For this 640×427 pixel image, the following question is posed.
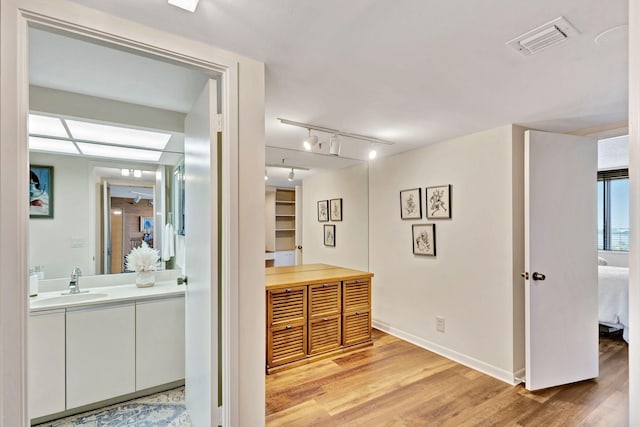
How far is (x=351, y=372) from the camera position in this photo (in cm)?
275

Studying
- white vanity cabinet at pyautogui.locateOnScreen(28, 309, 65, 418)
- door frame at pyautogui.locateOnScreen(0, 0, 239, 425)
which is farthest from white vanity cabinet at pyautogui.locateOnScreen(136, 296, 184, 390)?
door frame at pyautogui.locateOnScreen(0, 0, 239, 425)

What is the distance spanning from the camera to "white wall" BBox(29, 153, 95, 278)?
2.25 metres

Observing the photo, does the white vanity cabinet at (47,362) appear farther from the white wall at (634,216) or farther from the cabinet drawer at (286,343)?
the white wall at (634,216)

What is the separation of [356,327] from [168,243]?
81.6 inches

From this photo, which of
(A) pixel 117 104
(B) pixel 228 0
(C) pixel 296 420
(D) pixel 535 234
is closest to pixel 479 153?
(D) pixel 535 234

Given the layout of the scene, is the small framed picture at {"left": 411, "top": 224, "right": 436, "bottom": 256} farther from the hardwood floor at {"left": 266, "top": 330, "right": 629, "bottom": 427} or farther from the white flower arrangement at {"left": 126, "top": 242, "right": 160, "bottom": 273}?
the white flower arrangement at {"left": 126, "top": 242, "right": 160, "bottom": 273}

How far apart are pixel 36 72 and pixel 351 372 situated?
10.2 feet

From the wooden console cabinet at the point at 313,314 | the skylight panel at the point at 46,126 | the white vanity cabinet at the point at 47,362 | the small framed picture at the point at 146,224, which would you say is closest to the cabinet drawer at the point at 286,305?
the wooden console cabinet at the point at 313,314

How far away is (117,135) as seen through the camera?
7.97 ft

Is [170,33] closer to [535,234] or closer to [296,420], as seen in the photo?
[296,420]

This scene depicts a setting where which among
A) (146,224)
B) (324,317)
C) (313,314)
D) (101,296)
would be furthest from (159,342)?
(324,317)

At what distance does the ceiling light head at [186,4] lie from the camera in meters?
1.17

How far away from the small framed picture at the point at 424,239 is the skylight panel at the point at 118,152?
2695mm

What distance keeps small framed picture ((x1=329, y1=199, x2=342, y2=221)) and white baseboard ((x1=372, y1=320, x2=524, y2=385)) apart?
4.92 feet
